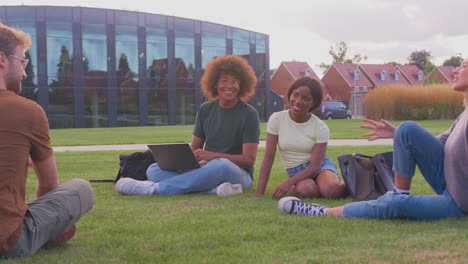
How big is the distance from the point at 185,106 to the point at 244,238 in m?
32.7

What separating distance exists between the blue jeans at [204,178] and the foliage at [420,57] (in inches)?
3431

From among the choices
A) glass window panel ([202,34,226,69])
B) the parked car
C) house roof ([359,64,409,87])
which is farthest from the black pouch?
house roof ([359,64,409,87])

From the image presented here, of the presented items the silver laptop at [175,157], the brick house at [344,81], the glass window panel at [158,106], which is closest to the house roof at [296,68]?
the brick house at [344,81]

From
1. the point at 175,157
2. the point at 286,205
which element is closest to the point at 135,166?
the point at 175,157

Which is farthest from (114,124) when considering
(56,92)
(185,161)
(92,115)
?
(185,161)

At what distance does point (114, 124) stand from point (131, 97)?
72.5 inches

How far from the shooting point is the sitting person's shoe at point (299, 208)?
4266 millimetres

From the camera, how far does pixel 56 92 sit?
31.9 m

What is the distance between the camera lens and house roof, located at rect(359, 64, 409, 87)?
6800cm

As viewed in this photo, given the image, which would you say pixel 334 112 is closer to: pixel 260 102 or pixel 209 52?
pixel 260 102

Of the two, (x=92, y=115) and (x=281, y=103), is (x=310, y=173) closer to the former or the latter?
(x=92, y=115)

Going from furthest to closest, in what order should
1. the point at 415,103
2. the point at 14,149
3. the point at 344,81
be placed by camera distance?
the point at 344,81, the point at 415,103, the point at 14,149

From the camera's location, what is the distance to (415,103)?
29.0 m

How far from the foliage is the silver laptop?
8723cm
